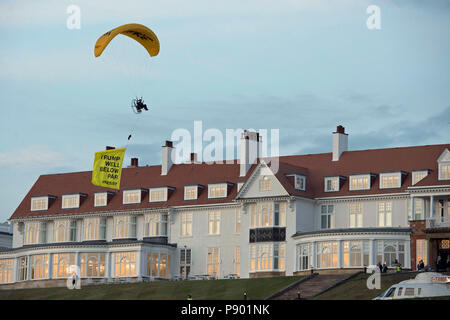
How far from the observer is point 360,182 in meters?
97.6

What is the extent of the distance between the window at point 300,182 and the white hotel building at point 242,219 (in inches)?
4.1

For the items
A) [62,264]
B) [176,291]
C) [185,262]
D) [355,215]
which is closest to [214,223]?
[185,262]

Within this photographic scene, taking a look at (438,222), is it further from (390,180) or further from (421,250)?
(390,180)

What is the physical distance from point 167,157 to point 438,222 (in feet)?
98.7

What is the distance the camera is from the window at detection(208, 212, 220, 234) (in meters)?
103

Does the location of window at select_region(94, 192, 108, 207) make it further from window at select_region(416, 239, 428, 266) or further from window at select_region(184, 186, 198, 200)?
window at select_region(416, 239, 428, 266)

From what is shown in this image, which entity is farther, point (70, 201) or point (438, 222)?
point (70, 201)

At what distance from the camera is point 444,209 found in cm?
A: 9212

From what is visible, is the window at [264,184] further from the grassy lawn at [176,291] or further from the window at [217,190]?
the grassy lawn at [176,291]

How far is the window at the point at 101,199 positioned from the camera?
110062 millimetres

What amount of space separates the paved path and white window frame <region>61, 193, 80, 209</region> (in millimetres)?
29825

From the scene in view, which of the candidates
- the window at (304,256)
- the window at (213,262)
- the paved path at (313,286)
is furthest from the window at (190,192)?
the paved path at (313,286)
